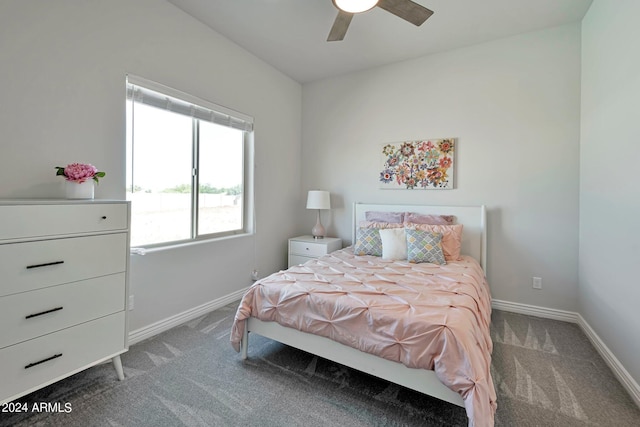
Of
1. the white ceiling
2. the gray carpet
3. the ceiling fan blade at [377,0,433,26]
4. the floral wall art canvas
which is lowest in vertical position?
the gray carpet

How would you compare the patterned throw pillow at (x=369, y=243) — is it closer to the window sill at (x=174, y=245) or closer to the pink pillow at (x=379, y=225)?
the pink pillow at (x=379, y=225)

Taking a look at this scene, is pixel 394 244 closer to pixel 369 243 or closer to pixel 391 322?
pixel 369 243

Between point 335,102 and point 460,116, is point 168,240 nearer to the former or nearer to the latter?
point 335,102

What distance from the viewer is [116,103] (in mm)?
2102

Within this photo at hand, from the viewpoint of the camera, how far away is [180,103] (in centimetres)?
254

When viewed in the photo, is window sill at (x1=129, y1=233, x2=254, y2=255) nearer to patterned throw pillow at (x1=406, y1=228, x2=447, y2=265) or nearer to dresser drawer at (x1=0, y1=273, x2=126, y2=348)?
dresser drawer at (x1=0, y1=273, x2=126, y2=348)

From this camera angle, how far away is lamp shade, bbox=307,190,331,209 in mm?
3654

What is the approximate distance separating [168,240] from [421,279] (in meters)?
2.23

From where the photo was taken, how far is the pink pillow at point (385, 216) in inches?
128

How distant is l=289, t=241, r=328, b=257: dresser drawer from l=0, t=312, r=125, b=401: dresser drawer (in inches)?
82.0

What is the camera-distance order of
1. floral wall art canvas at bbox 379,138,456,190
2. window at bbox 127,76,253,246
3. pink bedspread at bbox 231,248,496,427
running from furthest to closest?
floral wall art canvas at bbox 379,138,456,190 < window at bbox 127,76,253,246 < pink bedspread at bbox 231,248,496,427

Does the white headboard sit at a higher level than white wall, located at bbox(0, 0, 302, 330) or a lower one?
lower

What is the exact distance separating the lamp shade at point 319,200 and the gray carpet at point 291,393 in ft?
6.09

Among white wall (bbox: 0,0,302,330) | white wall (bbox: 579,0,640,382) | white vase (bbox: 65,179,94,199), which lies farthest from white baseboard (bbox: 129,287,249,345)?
white wall (bbox: 579,0,640,382)
